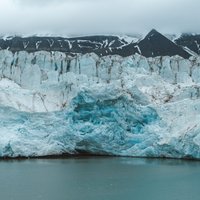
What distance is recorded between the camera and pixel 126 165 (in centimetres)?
2033

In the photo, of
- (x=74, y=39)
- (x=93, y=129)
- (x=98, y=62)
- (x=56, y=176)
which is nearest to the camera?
(x=56, y=176)

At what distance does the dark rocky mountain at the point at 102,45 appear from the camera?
51562 millimetres

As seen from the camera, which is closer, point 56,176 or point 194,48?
point 56,176

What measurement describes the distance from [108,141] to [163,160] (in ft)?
9.06

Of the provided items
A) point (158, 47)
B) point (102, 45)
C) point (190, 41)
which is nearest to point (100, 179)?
point (158, 47)

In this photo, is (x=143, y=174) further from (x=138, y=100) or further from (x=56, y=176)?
(x=138, y=100)

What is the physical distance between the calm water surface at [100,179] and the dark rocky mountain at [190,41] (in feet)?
117

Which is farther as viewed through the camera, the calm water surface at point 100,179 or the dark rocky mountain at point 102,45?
the dark rocky mountain at point 102,45

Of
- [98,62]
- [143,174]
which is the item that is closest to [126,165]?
[143,174]

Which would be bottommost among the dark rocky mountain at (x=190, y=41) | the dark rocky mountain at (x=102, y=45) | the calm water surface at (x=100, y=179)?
the calm water surface at (x=100, y=179)

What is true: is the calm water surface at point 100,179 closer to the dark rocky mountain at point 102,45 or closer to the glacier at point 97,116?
the glacier at point 97,116

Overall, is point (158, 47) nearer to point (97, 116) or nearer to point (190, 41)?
point (190, 41)

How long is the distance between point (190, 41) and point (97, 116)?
36918 mm

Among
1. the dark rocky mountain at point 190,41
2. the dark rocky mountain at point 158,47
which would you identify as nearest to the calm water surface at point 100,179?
the dark rocky mountain at point 158,47
